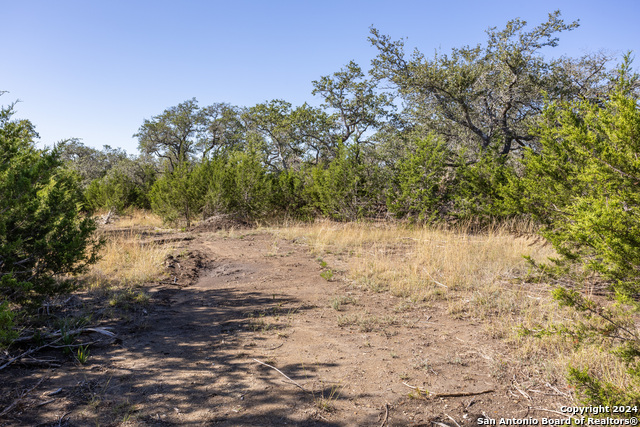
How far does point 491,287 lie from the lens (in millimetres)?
5230

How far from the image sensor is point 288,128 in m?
20.2

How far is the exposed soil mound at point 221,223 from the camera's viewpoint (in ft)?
43.9

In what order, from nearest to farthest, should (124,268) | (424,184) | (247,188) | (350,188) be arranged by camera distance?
(124,268), (424,184), (350,188), (247,188)

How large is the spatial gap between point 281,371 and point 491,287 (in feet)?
11.5

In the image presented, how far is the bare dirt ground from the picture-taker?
8.46 feet

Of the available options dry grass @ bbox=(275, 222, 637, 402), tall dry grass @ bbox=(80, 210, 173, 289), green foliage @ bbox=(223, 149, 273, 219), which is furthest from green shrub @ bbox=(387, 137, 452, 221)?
tall dry grass @ bbox=(80, 210, 173, 289)

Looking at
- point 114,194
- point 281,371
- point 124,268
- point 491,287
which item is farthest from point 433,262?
point 114,194

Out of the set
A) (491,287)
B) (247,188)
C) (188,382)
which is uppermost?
(247,188)

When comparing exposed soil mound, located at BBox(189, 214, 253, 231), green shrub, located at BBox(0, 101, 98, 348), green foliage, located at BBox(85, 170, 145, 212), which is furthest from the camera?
green foliage, located at BBox(85, 170, 145, 212)

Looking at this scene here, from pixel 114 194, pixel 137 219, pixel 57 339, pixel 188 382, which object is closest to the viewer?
pixel 188 382

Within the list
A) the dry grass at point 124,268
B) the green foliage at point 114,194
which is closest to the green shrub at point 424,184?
the dry grass at point 124,268

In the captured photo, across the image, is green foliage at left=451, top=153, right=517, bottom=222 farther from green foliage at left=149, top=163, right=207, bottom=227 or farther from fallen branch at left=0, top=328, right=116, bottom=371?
fallen branch at left=0, top=328, right=116, bottom=371

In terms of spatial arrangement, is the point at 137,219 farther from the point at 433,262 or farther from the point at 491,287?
the point at 491,287

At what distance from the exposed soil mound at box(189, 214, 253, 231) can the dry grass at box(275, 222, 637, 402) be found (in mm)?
4844
